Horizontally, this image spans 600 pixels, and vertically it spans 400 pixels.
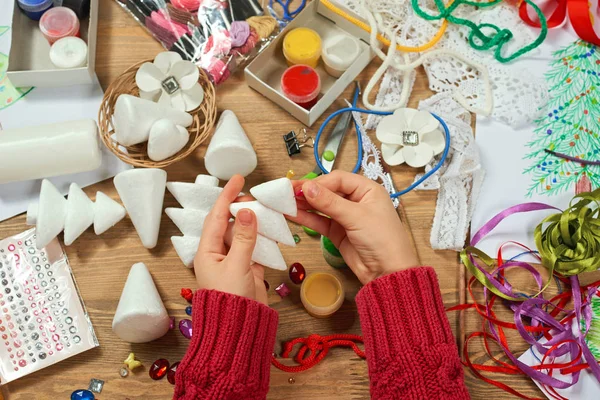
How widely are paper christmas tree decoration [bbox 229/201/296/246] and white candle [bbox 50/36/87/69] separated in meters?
0.46

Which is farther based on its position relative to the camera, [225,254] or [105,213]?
[105,213]

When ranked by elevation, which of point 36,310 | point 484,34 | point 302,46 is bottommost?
point 36,310

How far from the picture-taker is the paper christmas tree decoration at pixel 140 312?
0.88 meters

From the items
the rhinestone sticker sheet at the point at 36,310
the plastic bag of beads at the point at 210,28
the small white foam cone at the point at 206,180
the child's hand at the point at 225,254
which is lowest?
the rhinestone sticker sheet at the point at 36,310

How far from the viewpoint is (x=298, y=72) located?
1.04 meters

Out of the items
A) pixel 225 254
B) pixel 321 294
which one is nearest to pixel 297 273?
pixel 321 294

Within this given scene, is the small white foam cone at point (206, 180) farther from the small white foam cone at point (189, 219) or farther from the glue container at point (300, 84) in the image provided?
the glue container at point (300, 84)

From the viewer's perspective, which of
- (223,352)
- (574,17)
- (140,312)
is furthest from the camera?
(574,17)

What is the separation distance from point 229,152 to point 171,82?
184 millimetres

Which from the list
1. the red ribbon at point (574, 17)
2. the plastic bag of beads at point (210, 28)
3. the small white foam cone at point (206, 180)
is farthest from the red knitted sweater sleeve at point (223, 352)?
the red ribbon at point (574, 17)

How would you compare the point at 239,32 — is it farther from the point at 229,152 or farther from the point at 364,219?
the point at 364,219

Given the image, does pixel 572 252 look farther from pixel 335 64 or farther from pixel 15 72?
pixel 15 72

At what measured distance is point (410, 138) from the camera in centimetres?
100

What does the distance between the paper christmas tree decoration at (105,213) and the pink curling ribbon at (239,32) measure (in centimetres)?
39
